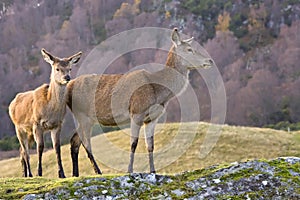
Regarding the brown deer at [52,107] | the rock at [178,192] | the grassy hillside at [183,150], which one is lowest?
the grassy hillside at [183,150]

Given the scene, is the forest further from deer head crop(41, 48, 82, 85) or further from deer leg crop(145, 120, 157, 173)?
deer leg crop(145, 120, 157, 173)

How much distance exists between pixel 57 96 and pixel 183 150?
22.7 m

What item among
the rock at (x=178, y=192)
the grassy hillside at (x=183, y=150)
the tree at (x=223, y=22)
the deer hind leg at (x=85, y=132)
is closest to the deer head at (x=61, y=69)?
the deer hind leg at (x=85, y=132)

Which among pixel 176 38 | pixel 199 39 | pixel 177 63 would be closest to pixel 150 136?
pixel 177 63

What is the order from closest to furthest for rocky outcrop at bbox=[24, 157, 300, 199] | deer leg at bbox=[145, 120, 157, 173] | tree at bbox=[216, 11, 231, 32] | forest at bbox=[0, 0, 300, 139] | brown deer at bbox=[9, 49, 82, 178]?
rocky outcrop at bbox=[24, 157, 300, 199] → deer leg at bbox=[145, 120, 157, 173] → brown deer at bbox=[9, 49, 82, 178] → forest at bbox=[0, 0, 300, 139] → tree at bbox=[216, 11, 231, 32]

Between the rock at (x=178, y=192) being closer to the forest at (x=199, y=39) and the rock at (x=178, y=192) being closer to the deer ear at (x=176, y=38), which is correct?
the deer ear at (x=176, y=38)

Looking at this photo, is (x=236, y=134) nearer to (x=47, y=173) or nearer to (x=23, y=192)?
(x=47, y=173)

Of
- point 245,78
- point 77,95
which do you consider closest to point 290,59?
point 245,78

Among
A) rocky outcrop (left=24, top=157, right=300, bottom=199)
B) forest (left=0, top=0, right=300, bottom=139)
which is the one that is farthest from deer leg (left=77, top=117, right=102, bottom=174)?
forest (left=0, top=0, right=300, bottom=139)

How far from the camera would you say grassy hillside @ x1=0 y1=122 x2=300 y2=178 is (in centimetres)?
3553

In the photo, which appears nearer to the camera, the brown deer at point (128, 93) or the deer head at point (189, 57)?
the brown deer at point (128, 93)

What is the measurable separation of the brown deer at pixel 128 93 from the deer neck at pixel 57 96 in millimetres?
646

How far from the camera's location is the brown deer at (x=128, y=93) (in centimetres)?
1458

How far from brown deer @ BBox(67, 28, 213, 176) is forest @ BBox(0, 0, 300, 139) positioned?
68681 mm
